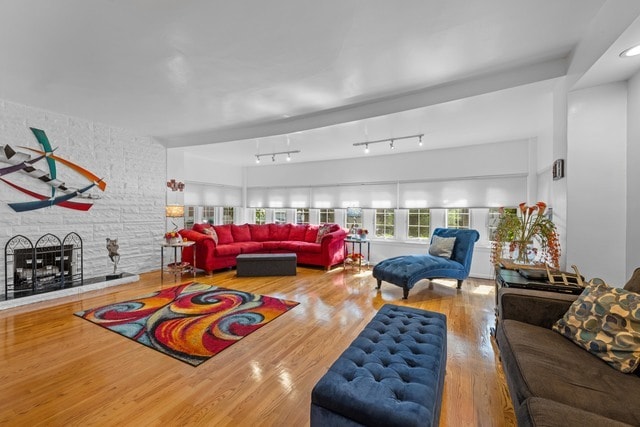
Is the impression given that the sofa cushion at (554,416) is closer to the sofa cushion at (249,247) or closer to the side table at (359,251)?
the side table at (359,251)

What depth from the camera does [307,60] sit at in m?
2.68

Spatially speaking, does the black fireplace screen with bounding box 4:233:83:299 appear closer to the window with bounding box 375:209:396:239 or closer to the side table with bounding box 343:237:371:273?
the side table with bounding box 343:237:371:273

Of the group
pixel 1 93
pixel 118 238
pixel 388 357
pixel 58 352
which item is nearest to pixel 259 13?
pixel 388 357

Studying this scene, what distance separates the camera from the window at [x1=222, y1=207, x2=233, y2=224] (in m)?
7.49

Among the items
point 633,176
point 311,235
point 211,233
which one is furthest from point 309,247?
point 633,176

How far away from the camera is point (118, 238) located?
16.1ft

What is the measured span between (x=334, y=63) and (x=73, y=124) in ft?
14.2

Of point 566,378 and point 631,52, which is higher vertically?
point 631,52

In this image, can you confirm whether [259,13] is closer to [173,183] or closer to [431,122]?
[431,122]

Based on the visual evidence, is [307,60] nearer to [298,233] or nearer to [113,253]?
[113,253]

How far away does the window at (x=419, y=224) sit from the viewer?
19.0 feet

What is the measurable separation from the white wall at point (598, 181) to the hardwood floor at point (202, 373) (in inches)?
47.3

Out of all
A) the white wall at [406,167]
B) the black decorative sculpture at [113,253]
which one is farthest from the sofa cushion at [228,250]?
the white wall at [406,167]

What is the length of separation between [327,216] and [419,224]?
7.39 ft
